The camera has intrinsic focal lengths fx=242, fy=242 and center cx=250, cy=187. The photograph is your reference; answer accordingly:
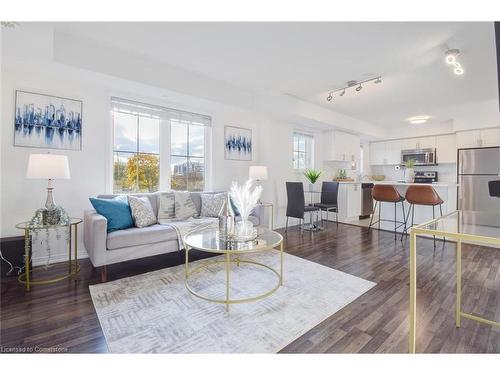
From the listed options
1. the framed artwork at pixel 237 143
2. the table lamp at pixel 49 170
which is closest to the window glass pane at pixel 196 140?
the framed artwork at pixel 237 143

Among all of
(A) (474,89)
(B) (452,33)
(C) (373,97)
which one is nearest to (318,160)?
(C) (373,97)

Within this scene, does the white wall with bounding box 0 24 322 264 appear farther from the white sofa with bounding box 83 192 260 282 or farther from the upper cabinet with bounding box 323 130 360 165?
the upper cabinet with bounding box 323 130 360 165

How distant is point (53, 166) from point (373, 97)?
4971 millimetres

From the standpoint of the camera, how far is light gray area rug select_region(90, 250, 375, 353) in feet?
4.98

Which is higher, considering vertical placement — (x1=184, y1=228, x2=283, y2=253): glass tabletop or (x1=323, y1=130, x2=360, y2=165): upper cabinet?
(x1=323, y1=130, x2=360, y2=165): upper cabinet

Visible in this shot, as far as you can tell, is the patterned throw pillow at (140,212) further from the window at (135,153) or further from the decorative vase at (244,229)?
the decorative vase at (244,229)

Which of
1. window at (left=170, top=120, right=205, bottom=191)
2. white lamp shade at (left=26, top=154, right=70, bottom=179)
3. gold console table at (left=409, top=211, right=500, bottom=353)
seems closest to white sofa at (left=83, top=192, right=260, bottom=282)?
white lamp shade at (left=26, top=154, right=70, bottom=179)

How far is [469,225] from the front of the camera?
1362mm

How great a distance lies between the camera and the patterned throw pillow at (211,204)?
3596 millimetres

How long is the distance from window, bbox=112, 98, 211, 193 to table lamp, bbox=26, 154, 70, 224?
0.97m

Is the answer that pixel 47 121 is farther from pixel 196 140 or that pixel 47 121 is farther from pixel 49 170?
pixel 196 140

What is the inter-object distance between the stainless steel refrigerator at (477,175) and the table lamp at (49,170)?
667cm

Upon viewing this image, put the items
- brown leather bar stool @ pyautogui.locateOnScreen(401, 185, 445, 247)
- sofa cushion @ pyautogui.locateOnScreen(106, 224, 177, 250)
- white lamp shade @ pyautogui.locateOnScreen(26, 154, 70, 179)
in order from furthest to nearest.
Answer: brown leather bar stool @ pyautogui.locateOnScreen(401, 185, 445, 247)
sofa cushion @ pyautogui.locateOnScreen(106, 224, 177, 250)
white lamp shade @ pyautogui.locateOnScreen(26, 154, 70, 179)

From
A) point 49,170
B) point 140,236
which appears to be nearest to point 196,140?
point 140,236
